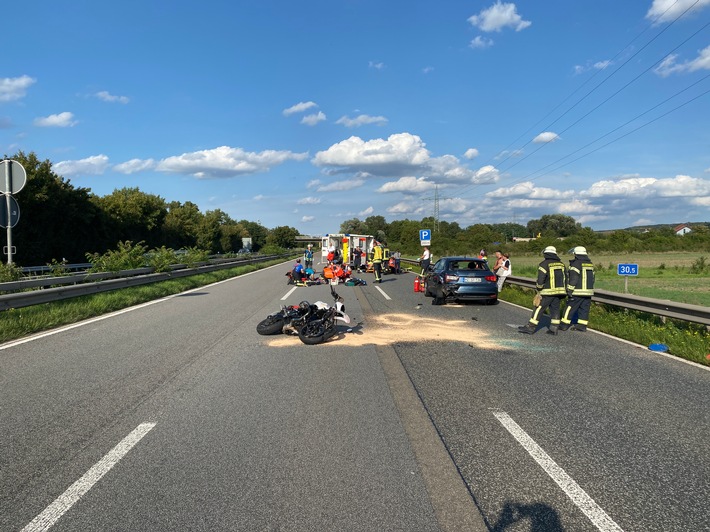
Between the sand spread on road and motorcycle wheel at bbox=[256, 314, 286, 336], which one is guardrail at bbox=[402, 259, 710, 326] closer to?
the sand spread on road

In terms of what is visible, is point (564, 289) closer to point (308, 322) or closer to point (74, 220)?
point (308, 322)

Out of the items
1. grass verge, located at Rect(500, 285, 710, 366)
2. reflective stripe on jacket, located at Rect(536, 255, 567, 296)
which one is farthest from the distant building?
reflective stripe on jacket, located at Rect(536, 255, 567, 296)

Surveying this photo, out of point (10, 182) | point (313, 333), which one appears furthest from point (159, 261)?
point (313, 333)

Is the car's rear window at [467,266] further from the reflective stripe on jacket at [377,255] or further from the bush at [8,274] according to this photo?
the bush at [8,274]

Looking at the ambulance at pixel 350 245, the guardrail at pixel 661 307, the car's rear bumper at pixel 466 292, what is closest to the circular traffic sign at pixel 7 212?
the car's rear bumper at pixel 466 292

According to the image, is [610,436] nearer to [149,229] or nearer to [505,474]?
[505,474]

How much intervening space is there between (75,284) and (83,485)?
12.8 m

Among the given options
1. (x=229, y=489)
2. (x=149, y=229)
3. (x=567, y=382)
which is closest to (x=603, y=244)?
(x=149, y=229)

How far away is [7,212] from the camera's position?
546 inches

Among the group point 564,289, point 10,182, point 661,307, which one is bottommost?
point 661,307

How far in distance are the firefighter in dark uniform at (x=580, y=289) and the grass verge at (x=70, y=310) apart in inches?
429

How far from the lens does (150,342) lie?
965cm

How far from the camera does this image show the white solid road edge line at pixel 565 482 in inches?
132

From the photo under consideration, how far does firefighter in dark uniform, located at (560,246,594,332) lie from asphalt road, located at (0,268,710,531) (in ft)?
6.57
